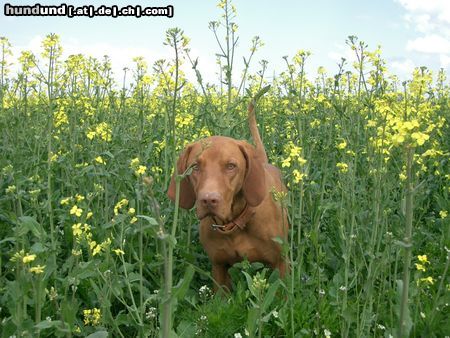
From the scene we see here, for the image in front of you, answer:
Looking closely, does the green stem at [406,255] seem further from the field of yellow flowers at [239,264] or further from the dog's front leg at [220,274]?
the dog's front leg at [220,274]

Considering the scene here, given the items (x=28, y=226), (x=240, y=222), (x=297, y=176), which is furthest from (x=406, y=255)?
(x=240, y=222)

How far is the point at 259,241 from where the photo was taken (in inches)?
139

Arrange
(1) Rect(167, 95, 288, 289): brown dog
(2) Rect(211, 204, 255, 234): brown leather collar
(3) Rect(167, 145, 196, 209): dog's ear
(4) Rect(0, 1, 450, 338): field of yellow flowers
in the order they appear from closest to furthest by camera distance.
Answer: (4) Rect(0, 1, 450, 338): field of yellow flowers, (1) Rect(167, 95, 288, 289): brown dog, (2) Rect(211, 204, 255, 234): brown leather collar, (3) Rect(167, 145, 196, 209): dog's ear

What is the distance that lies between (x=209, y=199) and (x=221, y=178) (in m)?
0.25

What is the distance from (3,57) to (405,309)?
181 inches

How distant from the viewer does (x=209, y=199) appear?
10.2ft

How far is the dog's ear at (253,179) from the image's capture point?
3.46m

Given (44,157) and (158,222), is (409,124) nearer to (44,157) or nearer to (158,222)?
(158,222)

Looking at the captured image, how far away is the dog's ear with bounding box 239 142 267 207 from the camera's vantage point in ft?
11.3

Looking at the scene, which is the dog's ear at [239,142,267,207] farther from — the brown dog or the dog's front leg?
the dog's front leg

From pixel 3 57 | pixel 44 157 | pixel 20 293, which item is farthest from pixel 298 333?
pixel 3 57

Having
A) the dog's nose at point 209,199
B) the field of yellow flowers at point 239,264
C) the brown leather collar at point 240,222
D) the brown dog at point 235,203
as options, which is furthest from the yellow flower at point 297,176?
the brown leather collar at point 240,222

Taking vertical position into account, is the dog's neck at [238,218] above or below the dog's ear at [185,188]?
below

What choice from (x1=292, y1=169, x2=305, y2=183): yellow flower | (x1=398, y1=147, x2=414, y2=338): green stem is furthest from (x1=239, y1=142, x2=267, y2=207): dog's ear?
(x1=398, y1=147, x2=414, y2=338): green stem
